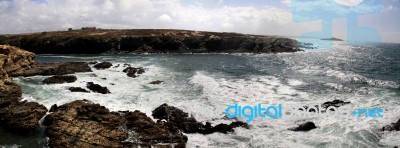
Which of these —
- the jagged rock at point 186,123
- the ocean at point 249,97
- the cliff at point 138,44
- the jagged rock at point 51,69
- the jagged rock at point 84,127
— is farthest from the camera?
the cliff at point 138,44

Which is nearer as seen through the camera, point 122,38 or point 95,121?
point 95,121

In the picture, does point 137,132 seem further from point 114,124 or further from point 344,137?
point 344,137

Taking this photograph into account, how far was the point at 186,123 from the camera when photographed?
72.8ft

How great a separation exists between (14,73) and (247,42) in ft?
227

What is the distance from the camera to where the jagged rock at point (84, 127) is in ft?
59.9

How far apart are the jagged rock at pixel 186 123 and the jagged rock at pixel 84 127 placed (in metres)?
3.20

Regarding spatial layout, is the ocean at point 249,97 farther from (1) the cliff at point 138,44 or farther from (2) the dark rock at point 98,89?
(1) the cliff at point 138,44

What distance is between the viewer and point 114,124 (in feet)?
68.4

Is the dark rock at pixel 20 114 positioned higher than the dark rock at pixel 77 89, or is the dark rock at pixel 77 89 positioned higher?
the dark rock at pixel 77 89

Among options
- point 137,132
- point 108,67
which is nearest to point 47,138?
point 137,132

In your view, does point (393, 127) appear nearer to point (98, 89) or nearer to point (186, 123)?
point (186, 123)

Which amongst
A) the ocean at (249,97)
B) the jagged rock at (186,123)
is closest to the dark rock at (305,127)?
the ocean at (249,97)

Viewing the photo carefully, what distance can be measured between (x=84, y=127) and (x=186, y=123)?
6.50 metres

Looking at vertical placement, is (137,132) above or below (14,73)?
below
